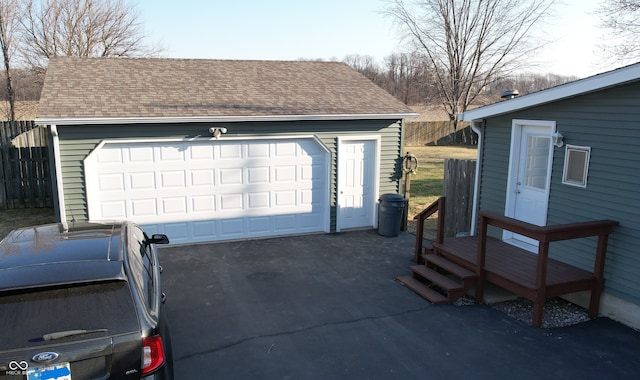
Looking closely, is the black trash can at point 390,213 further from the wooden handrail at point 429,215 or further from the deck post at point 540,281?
the deck post at point 540,281

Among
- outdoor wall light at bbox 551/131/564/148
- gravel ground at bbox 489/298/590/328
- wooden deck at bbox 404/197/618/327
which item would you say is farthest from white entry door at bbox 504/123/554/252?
gravel ground at bbox 489/298/590/328

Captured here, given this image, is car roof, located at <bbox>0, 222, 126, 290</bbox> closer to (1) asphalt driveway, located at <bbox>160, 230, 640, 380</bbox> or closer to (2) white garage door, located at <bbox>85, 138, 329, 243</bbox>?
(1) asphalt driveway, located at <bbox>160, 230, 640, 380</bbox>

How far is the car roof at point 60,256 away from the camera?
11.4 feet

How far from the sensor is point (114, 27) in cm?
2525

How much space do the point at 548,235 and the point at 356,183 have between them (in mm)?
5569

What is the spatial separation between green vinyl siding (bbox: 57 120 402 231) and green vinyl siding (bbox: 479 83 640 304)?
12.8 feet

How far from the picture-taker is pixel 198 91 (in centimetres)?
1052

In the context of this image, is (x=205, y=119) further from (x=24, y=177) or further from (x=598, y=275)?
(x=598, y=275)

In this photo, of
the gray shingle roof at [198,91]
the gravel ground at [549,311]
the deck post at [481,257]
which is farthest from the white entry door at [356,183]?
the deck post at [481,257]

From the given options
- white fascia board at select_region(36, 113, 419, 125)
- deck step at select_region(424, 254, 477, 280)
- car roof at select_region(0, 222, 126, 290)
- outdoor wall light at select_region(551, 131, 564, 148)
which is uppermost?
white fascia board at select_region(36, 113, 419, 125)

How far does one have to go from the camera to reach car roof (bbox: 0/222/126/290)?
3461 mm

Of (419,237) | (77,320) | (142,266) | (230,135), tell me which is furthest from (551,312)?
(230,135)

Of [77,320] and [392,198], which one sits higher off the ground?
[77,320]

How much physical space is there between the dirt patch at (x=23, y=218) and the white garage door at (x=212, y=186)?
136 inches
